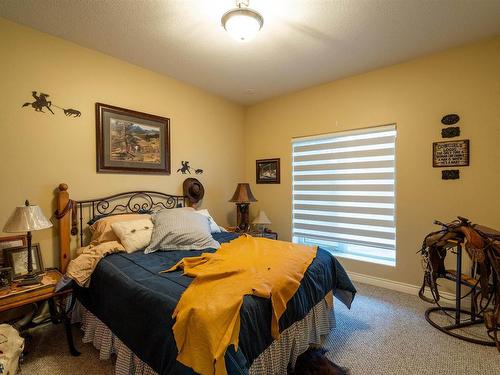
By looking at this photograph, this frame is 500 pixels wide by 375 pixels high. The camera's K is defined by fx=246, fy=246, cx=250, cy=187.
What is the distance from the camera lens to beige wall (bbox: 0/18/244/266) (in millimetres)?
2090

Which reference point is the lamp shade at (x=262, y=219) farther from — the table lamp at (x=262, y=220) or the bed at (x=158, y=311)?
the bed at (x=158, y=311)

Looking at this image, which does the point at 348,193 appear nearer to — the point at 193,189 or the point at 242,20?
the point at 193,189

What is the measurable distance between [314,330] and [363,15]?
2563mm

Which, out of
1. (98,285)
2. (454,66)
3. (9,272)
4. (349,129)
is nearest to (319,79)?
(349,129)

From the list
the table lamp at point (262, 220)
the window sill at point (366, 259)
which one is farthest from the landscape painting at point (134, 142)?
the window sill at point (366, 259)

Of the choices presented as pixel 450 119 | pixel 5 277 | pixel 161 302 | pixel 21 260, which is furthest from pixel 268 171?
pixel 5 277

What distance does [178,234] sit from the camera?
2.27 meters

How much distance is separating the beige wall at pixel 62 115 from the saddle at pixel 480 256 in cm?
292

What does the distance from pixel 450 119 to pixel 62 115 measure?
12.7 feet

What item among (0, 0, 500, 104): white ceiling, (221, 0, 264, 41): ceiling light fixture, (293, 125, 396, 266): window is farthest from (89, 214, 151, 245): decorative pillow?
(293, 125, 396, 266): window

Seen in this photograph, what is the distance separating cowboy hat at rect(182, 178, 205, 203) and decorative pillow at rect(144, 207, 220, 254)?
918 millimetres

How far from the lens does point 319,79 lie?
10.7 feet

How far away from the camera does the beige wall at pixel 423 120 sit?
2398 mm

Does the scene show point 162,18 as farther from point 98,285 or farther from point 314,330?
point 314,330
